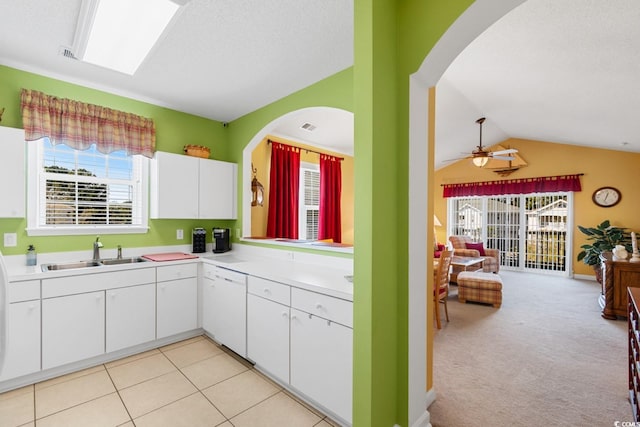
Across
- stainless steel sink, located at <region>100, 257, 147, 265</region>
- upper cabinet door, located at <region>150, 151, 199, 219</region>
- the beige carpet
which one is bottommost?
the beige carpet

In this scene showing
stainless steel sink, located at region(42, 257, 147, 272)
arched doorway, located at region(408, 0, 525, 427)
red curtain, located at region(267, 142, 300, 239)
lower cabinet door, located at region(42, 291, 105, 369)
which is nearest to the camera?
arched doorway, located at region(408, 0, 525, 427)

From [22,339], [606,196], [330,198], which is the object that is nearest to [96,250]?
[22,339]

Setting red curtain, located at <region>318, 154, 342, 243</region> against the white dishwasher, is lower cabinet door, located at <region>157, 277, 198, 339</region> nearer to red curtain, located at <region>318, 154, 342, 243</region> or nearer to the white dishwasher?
the white dishwasher

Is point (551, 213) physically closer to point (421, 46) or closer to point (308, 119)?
point (308, 119)

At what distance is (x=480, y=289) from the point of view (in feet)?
14.5

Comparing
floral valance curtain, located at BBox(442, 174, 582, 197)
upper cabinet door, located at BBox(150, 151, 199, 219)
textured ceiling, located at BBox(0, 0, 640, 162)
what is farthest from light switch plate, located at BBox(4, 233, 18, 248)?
floral valance curtain, located at BBox(442, 174, 582, 197)

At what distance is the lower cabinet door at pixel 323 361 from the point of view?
1.70 meters

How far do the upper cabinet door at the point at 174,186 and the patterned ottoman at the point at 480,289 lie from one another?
4.21m

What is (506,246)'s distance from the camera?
7.59 metres

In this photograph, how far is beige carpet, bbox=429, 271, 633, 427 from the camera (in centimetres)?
197

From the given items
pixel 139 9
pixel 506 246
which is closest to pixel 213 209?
pixel 139 9

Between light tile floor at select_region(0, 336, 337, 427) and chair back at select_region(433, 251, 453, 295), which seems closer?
light tile floor at select_region(0, 336, 337, 427)

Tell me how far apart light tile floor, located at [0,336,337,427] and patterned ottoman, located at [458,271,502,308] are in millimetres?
3539

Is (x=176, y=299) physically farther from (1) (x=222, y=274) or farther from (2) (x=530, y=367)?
(2) (x=530, y=367)
